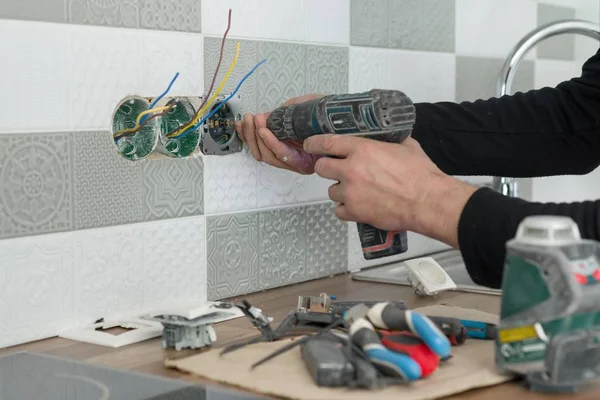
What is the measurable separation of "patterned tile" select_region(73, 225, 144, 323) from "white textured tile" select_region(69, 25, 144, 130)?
0.57 feet

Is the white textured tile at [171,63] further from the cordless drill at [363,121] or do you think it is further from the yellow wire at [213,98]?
the cordless drill at [363,121]

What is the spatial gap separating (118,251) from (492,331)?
0.59 m

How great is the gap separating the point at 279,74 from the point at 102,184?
1.56ft

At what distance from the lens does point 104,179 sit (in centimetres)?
133

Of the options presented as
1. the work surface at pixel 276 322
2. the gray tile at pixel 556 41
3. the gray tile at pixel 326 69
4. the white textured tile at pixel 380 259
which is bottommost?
the work surface at pixel 276 322

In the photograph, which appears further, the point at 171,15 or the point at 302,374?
the point at 171,15

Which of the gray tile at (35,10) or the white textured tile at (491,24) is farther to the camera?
the white textured tile at (491,24)

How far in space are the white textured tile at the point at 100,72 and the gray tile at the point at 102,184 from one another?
1.2 inches

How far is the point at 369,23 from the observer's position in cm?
189

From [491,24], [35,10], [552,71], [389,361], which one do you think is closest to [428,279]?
Answer: [389,361]

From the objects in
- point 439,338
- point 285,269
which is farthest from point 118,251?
point 439,338

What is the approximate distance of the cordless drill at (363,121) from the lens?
51.4 inches

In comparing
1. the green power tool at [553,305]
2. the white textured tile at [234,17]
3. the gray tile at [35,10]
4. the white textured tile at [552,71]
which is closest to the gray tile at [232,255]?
the white textured tile at [234,17]

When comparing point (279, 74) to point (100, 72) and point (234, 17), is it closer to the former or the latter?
point (234, 17)
